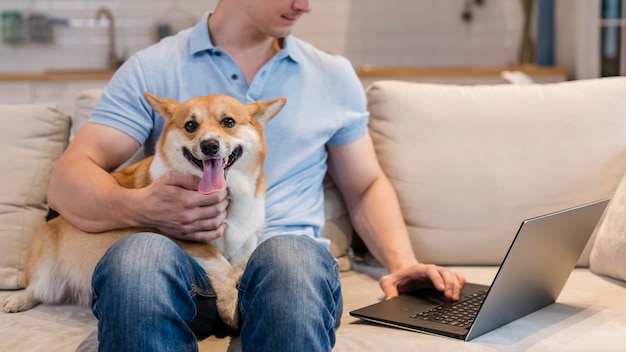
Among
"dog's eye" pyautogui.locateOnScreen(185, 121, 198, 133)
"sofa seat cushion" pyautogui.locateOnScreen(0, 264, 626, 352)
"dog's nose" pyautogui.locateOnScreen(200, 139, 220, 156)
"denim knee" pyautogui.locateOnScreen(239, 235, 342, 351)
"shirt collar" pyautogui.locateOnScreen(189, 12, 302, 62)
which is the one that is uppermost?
"shirt collar" pyautogui.locateOnScreen(189, 12, 302, 62)

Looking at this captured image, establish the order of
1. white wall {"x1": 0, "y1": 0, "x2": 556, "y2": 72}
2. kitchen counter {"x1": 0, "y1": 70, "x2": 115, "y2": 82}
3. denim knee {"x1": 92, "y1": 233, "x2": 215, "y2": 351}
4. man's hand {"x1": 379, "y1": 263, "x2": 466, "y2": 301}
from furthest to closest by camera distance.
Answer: white wall {"x1": 0, "y1": 0, "x2": 556, "y2": 72} → kitchen counter {"x1": 0, "y1": 70, "x2": 115, "y2": 82} → man's hand {"x1": 379, "y1": 263, "x2": 466, "y2": 301} → denim knee {"x1": 92, "y1": 233, "x2": 215, "y2": 351}

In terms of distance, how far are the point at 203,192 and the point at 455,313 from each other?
1.86ft

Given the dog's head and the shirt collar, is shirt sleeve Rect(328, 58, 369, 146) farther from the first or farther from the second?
the dog's head

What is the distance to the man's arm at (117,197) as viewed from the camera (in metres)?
1.39

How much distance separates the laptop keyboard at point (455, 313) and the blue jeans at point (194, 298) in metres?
0.24

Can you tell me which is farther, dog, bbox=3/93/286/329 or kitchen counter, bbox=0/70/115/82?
kitchen counter, bbox=0/70/115/82

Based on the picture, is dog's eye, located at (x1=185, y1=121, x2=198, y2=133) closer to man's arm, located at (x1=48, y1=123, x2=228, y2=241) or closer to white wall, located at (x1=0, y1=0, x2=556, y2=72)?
man's arm, located at (x1=48, y1=123, x2=228, y2=241)

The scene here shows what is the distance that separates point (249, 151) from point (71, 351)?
510mm

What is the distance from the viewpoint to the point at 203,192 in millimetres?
1379

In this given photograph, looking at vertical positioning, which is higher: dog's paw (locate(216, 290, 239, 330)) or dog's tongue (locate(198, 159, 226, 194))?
dog's tongue (locate(198, 159, 226, 194))

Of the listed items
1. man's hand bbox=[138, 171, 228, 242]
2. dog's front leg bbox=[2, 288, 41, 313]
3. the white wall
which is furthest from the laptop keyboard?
the white wall

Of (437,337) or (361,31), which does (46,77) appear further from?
(437,337)

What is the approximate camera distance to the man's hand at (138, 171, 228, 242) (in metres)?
1.39

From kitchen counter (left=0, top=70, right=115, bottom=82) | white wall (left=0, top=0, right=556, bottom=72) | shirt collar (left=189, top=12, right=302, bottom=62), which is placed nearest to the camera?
shirt collar (left=189, top=12, right=302, bottom=62)
